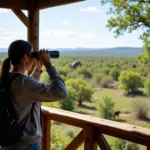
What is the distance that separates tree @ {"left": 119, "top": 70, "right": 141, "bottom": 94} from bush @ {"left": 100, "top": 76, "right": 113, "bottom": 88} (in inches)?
100

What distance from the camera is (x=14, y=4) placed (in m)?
2.80

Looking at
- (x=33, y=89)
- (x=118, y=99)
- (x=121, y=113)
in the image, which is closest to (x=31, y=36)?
(x=33, y=89)

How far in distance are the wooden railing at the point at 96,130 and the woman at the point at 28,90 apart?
0.58 meters

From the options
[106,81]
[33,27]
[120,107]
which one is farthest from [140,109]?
[33,27]

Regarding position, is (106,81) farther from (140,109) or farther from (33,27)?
(33,27)

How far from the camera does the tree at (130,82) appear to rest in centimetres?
1420

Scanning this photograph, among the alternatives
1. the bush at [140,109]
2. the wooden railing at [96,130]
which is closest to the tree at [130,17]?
the wooden railing at [96,130]

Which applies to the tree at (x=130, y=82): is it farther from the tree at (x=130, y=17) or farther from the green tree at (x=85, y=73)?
the tree at (x=130, y=17)

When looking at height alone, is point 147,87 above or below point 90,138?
below

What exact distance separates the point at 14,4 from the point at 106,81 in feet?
48.5

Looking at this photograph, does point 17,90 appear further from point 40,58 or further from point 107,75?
point 107,75

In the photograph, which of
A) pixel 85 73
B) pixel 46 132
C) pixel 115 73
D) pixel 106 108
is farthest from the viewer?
pixel 85 73

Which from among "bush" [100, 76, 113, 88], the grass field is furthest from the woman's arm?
"bush" [100, 76, 113, 88]

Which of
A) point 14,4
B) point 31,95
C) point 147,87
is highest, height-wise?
point 14,4
